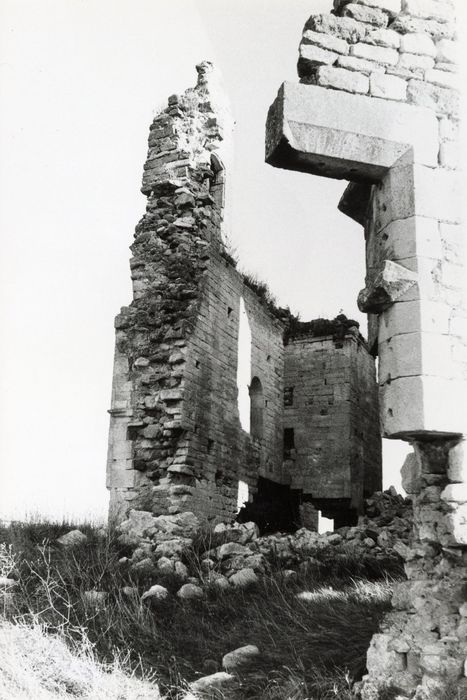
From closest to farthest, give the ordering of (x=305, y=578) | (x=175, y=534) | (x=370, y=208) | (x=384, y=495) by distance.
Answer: (x=370, y=208) < (x=305, y=578) < (x=175, y=534) < (x=384, y=495)

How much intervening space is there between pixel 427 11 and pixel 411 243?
184 centimetres

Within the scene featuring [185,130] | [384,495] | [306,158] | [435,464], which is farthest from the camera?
[384,495]

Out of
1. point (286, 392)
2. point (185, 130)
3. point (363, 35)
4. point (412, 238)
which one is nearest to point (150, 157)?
point (185, 130)

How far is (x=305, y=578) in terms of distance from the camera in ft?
21.7

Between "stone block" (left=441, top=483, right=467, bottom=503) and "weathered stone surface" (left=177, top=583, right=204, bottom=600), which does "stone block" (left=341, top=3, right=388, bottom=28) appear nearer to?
"stone block" (left=441, top=483, right=467, bottom=503)

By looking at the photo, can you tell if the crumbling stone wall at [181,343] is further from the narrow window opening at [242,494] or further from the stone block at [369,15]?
the stone block at [369,15]

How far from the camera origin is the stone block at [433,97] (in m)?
5.10

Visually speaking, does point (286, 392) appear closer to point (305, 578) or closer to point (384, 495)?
point (384, 495)

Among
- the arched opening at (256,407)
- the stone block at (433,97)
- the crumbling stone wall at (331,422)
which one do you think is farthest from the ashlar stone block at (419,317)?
the crumbling stone wall at (331,422)

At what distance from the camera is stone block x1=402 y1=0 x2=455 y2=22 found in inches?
206

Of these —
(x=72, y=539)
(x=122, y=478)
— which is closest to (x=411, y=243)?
(x=72, y=539)

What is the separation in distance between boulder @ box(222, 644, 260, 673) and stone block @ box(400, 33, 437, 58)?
171 inches

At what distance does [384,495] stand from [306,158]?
1104 centimetres

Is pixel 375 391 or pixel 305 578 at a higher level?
pixel 375 391
